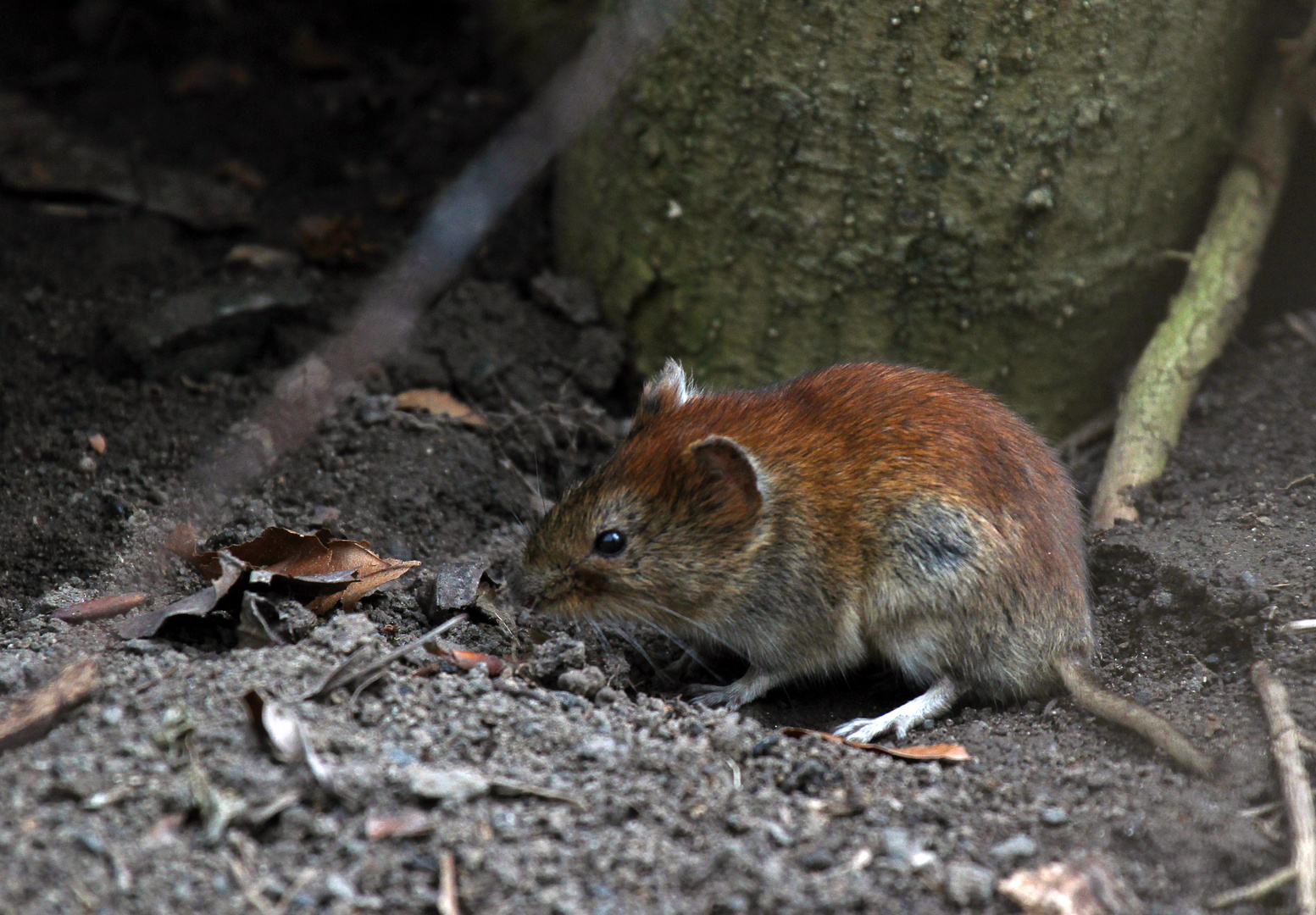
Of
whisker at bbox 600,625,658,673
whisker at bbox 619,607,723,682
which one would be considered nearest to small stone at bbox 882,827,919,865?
whisker at bbox 619,607,723,682

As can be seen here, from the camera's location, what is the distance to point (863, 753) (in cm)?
379

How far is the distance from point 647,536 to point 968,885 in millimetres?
1888

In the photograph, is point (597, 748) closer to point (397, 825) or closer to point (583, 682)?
point (583, 682)

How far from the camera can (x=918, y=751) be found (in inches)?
150

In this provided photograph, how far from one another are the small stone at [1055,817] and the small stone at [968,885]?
1.27ft

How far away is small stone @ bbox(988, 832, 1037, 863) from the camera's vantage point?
3.13 metres

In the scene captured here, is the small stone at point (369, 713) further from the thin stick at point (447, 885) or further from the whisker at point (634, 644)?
the whisker at point (634, 644)

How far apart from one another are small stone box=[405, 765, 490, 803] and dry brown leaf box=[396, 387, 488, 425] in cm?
269

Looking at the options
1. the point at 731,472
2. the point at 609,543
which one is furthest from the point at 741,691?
the point at 731,472

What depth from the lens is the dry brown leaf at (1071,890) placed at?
2.91 meters

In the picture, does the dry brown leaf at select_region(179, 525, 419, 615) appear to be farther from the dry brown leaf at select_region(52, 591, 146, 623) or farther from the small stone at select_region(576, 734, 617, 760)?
the small stone at select_region(576, 734, 617, 760)

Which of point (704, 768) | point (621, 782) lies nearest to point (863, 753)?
point (704, 768)

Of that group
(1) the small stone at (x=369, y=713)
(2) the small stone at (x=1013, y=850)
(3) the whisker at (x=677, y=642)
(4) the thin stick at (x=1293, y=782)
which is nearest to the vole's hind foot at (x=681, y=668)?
(3) the whisker at (x=677, y=642)

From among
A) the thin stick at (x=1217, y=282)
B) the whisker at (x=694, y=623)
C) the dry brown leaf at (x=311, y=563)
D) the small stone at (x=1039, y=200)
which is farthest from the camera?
the thin stick at (x=1217, y=282)
